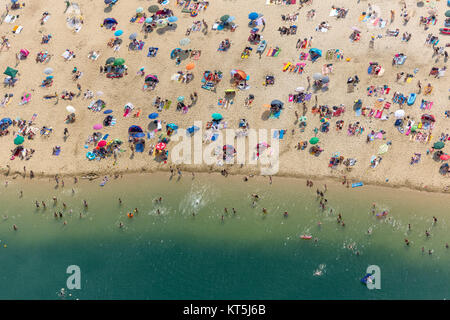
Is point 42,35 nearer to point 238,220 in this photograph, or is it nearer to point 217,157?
point 217,157

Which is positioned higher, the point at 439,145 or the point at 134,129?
the point at 134,129

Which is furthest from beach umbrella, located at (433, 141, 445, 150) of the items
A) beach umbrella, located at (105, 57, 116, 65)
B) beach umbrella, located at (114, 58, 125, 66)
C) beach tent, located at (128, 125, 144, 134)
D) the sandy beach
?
beach umbrella, located at (105, 57, 116, 65)

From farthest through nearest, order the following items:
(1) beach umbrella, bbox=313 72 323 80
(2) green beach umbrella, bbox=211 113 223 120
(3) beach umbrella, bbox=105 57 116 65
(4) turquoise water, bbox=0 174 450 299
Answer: (3) beach umbrella, bbox=105 57 116 65 < (1) beach umbrella, bbox=313 72 323 80 < (2) green beach umbrella, bbox=211 113 223 120 < (4) turquoise water, bbox=0 174 450 299

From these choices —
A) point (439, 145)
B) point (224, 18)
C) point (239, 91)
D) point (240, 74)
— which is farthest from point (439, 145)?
point (224, 18)

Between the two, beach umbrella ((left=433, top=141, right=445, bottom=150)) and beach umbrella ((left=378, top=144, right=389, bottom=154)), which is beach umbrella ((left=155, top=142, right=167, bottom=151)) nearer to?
beach umbrella ((left=378, top=144, right=389, bottom=154))

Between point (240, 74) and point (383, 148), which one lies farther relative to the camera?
point (240, 74)

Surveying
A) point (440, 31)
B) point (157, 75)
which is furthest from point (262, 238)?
point (440, 31)

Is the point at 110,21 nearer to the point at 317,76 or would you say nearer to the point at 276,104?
the point at 276,104
